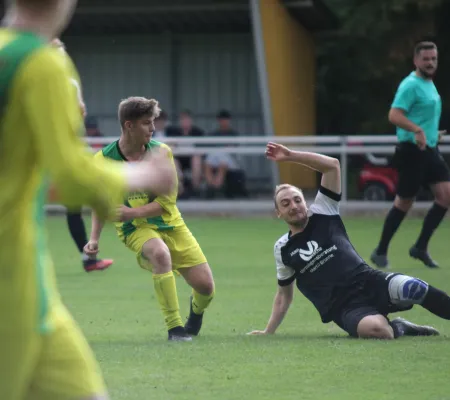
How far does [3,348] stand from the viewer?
3311 millimetres

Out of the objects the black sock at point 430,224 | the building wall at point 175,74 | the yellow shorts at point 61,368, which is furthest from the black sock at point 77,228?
the building wall at point 175,74

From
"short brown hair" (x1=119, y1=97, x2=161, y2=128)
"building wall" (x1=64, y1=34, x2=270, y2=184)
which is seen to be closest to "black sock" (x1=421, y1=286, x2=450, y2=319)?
"short brown hair" (x1=119, y1=97, x2=161, y2=128)

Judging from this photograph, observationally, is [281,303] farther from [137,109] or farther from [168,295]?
[137,109]

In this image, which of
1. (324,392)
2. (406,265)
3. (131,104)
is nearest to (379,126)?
(406,265)

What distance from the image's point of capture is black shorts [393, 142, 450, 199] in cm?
1209

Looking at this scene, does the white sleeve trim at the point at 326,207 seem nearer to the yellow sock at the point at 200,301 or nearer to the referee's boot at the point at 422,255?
the yellow sock at the point at 200,301

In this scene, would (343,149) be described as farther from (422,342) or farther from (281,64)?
(422,342)

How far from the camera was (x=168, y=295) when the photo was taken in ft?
26.5

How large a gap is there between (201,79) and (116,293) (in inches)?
600

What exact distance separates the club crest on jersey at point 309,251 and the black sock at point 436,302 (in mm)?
776

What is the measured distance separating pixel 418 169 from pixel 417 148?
0.21 meters

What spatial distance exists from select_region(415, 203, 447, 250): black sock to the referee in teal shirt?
28 mm

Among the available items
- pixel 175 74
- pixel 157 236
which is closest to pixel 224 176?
pixel 175 74

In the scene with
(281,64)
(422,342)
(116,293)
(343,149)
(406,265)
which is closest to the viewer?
(422,342)
